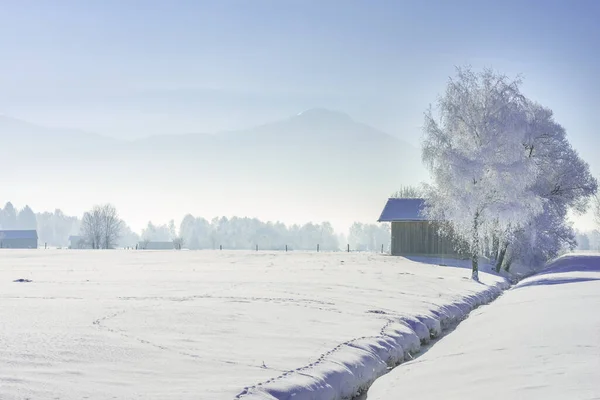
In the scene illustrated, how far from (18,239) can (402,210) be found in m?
89.9

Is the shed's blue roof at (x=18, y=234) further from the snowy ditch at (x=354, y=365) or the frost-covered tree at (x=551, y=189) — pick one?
the snowy ditch at (x=354, y=365)

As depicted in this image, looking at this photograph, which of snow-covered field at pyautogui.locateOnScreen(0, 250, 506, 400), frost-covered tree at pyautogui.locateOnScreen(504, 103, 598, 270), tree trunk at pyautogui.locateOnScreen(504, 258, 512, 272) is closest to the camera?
snow-covered field at pyautogui.locateOnScreen(0, 250, 506, 400)

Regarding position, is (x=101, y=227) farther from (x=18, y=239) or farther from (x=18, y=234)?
(x=18, y=234)

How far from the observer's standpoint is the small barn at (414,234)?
52.6 metres

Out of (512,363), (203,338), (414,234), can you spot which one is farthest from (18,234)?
(512,363)

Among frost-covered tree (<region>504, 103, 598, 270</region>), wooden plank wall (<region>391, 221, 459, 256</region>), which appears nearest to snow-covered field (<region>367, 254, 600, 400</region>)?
frost-covered tree (<region>504, 103, 598, 270</region>)

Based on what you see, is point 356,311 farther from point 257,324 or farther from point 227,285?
point 227,285

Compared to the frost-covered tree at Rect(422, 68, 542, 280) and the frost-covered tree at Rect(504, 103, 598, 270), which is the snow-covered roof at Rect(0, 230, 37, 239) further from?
the frost-covered tree at Rect(422, 68, 542, 280)

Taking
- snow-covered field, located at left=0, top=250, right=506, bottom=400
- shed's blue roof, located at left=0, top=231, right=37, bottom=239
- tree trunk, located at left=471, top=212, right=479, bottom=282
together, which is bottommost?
snow-covered field, located at left=0, top=250, right=506, bottom=400

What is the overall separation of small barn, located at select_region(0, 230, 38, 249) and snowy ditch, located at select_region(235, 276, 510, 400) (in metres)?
117

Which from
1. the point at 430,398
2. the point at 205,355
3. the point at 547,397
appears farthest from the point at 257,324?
the point at 547,397

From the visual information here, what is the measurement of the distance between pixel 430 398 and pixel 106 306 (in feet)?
30.8

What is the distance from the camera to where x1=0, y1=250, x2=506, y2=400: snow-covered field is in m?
8.30

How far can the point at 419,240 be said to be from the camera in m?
53.9
